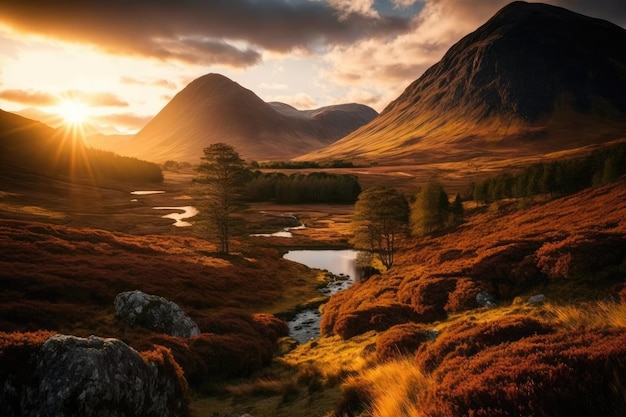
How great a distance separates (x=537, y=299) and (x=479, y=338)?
32.3 ft

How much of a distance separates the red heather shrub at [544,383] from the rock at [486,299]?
1400 centimetres

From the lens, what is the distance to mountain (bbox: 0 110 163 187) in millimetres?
146350

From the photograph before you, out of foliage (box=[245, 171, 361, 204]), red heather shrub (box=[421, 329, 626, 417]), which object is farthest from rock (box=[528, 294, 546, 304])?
foliage (box=[245, 171, 361, 204])

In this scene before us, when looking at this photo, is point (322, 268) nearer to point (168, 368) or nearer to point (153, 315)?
point (153, 315)

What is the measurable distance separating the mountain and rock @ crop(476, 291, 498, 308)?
149m

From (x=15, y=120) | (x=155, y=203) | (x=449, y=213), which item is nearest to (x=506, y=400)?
(x=449, y=213)

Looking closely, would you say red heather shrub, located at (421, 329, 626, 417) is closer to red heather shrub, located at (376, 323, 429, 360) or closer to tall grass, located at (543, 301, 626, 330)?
tall grass, located at (543, 301, 626, 330)

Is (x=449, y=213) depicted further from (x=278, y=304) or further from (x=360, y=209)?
(x=278, y=304)

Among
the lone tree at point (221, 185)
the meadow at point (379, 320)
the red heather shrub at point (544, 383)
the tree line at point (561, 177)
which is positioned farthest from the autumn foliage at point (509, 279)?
the tree line at point (561, 177)

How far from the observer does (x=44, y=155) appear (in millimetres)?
168375

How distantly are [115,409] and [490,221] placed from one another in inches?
2651

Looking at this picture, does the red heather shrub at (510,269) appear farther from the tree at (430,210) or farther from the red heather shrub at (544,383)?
the tree at (430,210)

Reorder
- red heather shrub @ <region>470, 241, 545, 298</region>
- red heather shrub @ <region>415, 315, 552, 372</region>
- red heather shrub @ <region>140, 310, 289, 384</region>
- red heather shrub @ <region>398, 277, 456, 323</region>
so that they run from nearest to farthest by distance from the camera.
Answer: red heather shrub @ <region>415, 315, 552, 372</region> < red heather shrub @ <region>140, 310, 289, 384</region> < red heather shrub @ <region>470, 241, 545, 298</region> < red heather shrub @ <region>398, 277, 456, 323</region>

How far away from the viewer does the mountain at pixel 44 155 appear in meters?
146
